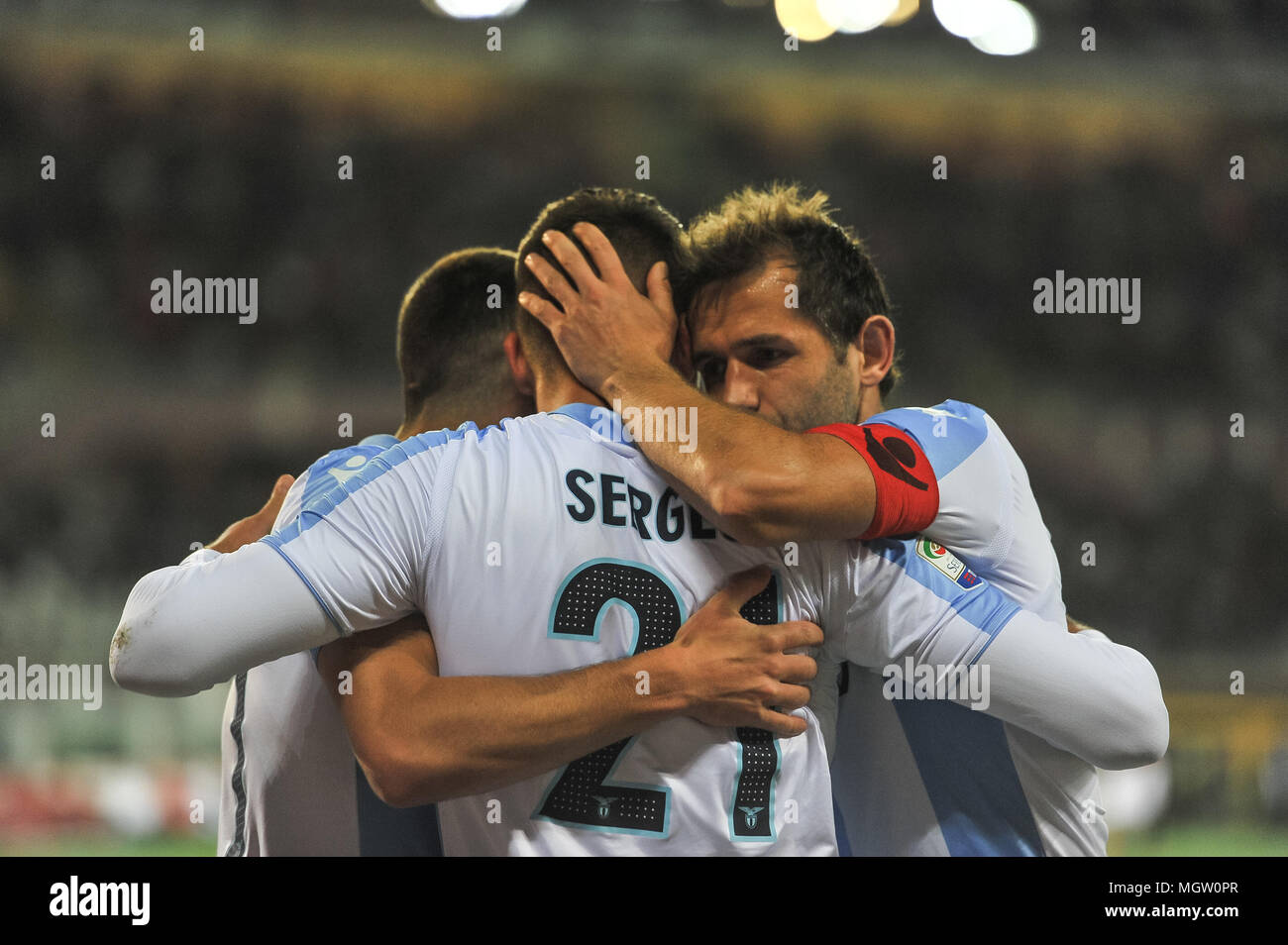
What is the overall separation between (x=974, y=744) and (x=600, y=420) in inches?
36.3

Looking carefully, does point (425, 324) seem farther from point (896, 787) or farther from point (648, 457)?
point (896, 787)

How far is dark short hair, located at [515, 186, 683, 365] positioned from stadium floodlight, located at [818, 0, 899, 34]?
1155cm

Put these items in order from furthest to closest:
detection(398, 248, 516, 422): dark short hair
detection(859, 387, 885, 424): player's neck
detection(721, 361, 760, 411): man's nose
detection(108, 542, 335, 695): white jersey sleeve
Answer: detection(398, 248, 516, 422): dark short hair < detection(859, 387, 885, 424): player's neck < detection(721, 361, 760, 411): man's nose < detection(108, 542, 335, 695): white jersey sleeve

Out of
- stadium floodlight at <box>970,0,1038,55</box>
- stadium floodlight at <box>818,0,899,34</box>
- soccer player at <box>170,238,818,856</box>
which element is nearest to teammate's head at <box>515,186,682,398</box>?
soccer player at <box>170,238,818,856</box>

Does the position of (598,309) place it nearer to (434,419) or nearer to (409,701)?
(434,419)

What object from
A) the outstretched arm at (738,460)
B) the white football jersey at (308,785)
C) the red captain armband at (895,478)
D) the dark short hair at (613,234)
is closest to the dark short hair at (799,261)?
the dark short hair at (613,234)

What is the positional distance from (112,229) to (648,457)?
35.1ft

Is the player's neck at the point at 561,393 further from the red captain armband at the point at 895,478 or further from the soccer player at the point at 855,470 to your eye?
the red captain armband at the point at 895,478

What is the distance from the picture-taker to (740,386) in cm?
242

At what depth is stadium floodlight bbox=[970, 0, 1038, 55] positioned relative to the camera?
12531 mm

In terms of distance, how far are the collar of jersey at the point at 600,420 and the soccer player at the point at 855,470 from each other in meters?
0.03

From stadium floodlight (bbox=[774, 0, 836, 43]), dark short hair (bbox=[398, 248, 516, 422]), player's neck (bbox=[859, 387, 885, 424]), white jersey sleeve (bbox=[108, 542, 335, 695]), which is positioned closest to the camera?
white jersey sleeve (bbox=[108, 542, 335, 695])

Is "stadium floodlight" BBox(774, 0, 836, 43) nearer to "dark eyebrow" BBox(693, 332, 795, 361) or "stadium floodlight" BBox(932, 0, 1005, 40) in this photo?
"stadium floodlight" BBox(932, 0, 1005, 40)

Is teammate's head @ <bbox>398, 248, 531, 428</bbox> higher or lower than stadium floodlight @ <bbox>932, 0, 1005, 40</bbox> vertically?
lower
